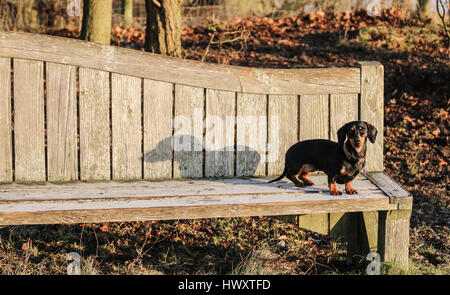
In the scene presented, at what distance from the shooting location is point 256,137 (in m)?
4.58

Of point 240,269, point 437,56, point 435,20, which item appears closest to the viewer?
point 240,269

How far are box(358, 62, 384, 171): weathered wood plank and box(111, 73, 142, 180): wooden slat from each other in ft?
5.12

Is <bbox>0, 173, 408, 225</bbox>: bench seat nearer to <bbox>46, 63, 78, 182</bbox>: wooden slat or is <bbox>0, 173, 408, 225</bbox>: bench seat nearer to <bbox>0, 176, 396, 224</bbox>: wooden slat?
<bbox>0, 176, 396, 224</bbox>: wooden slat

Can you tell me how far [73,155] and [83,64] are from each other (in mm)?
608

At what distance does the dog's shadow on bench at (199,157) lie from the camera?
4492 millimetres

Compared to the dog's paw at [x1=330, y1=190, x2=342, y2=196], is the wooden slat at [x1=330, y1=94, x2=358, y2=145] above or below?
above

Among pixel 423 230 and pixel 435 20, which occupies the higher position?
pixel 435 20

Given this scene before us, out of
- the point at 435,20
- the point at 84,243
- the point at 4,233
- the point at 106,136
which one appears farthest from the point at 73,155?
the point at 435,20

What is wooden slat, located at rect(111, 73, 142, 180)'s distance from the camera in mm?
4410

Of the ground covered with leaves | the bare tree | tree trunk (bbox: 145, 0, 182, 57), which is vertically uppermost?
Answer: the bare tree

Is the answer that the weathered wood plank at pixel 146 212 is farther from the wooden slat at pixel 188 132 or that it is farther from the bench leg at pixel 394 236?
the wooden slat at pixel 188 132

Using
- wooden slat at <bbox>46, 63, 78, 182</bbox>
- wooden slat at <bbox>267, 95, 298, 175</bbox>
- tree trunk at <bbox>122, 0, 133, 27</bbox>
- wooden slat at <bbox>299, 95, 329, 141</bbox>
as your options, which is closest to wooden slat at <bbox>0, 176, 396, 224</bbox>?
wooden slat at <bbox>46, 63, 78, 182</bbox>

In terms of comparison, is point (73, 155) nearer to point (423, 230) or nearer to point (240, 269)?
point (240, 269)

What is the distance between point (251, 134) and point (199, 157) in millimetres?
393
